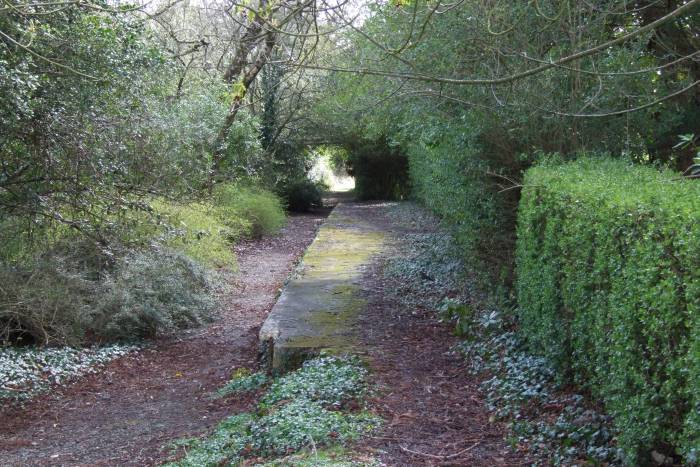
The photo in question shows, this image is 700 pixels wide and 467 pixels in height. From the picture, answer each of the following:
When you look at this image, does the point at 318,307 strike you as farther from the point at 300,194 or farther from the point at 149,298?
the point at 300,194

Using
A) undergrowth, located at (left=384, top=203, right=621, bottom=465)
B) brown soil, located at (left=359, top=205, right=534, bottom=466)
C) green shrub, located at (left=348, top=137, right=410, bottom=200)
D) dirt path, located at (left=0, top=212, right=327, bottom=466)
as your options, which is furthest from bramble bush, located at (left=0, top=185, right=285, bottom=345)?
green shrub, located at (left=348, top=137, right=410, bottom=200)

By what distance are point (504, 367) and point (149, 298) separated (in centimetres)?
→ 499

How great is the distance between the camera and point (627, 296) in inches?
147

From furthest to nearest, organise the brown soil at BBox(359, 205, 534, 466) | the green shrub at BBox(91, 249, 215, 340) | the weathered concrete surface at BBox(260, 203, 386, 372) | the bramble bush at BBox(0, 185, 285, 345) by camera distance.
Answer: the green shrub at BBox(91, 249, 215, 340) → the bramble bush at BBox(0, 185, 285, 345) → the weathered concrete surface at BBox(260, 203, 386, 372) → the brown soil at BBox(359, 205, 534, 466)

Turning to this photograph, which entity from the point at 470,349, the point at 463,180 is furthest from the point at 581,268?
the point at 463,180

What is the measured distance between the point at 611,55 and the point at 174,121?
729cm

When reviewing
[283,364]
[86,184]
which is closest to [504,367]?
[283,364]

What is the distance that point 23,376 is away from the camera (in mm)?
7340

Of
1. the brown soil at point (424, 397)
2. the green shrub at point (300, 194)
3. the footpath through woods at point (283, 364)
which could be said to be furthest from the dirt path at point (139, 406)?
the green shrub at point (300, 194)

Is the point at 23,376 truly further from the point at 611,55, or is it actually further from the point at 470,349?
the point at 611,55

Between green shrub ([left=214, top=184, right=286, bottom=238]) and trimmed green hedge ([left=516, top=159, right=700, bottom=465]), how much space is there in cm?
1174

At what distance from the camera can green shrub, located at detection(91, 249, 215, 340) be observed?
8844mm

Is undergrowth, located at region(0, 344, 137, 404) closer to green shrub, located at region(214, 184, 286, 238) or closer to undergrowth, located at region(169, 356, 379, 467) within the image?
undergrowth, located at region(169, 356, 379, 467)

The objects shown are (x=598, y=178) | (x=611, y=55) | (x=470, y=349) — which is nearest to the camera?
(x=598, y=178)
